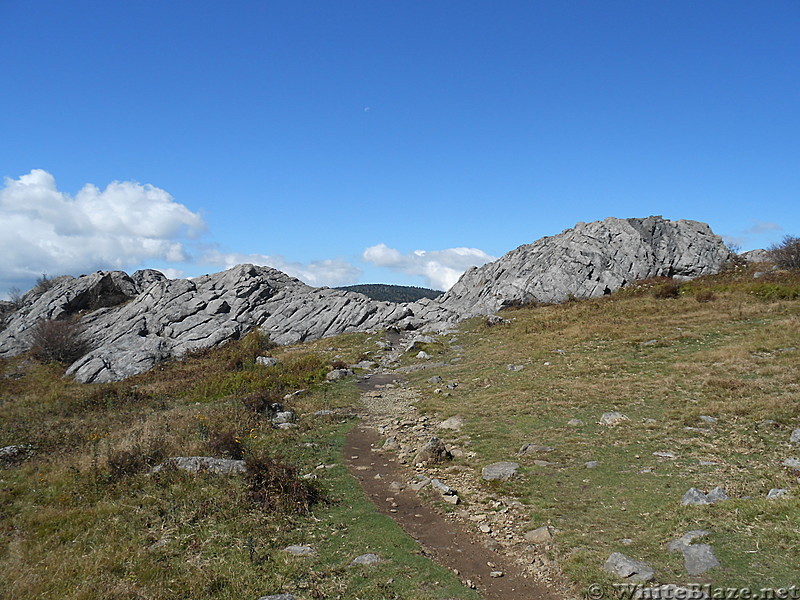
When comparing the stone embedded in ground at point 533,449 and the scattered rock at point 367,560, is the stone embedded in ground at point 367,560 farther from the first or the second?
the stone embedded in ground at point 533,449

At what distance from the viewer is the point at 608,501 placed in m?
10.5

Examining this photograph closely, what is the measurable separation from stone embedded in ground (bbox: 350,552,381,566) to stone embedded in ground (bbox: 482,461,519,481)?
4712mm

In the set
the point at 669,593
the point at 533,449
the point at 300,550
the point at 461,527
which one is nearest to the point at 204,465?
the point at 300,550

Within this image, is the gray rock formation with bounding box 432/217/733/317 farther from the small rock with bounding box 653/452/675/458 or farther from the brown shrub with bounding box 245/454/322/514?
the brown shrub with bounding box 245/454/322/514

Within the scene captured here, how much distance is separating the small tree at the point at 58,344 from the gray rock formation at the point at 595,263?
43.2m

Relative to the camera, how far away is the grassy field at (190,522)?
809 centimetres

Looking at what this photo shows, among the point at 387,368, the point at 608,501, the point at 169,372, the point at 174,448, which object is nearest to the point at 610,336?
the point at 387,368

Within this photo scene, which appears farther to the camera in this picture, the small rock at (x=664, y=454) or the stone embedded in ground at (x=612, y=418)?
the stone embedded in ground at (x=612, y=418)

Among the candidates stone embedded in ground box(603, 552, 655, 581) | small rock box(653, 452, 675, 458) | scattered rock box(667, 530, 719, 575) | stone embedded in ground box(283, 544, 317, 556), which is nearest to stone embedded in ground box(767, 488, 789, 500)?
scattered rock box(667, 530, 719, 575)

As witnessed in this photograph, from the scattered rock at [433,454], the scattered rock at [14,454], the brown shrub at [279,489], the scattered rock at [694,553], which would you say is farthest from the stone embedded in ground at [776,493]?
the scattered rock at [14,454]

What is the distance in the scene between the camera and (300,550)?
9242 millimetres

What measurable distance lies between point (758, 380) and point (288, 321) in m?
48.5

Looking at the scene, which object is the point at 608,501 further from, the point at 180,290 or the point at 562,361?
the point at 180,290

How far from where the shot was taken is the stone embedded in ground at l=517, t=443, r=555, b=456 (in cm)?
1400
